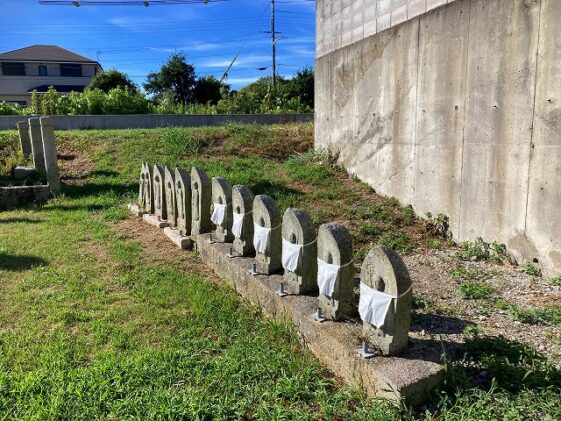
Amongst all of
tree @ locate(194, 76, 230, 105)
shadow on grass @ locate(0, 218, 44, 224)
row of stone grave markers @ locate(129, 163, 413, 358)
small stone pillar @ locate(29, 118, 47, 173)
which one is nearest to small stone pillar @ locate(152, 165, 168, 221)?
row of stone grave markers @ locate(129, 163, 413, 358)

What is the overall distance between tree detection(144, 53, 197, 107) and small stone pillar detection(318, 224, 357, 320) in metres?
29.7

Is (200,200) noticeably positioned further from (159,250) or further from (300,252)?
(300,252)

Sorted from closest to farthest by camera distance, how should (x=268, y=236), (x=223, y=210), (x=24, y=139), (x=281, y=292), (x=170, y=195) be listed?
(x=281, y=292) → (x=268, y=236) → (x=223, y=210) → (x=170, y=195) → (x=24, y=139)

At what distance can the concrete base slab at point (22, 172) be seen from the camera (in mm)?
8969

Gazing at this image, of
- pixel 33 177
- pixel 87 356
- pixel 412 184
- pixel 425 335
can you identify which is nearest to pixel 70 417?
pixel 87 356

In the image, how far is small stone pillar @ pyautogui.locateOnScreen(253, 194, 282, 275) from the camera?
3512mm

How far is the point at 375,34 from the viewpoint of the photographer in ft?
22.1

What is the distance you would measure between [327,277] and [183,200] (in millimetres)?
2731

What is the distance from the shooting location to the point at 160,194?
19.2 feet

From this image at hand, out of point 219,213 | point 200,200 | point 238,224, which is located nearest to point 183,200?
point 200,200

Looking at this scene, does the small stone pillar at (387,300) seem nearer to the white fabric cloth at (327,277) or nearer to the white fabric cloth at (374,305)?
the white fabric cloth at (374,305)

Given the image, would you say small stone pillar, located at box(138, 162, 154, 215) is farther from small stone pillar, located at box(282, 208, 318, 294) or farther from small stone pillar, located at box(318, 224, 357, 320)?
small stone pillar, located at box(318, 224, 357, 320)

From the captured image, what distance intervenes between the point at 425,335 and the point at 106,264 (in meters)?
3.20

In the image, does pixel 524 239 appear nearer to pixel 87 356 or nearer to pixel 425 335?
pixel 425 335
